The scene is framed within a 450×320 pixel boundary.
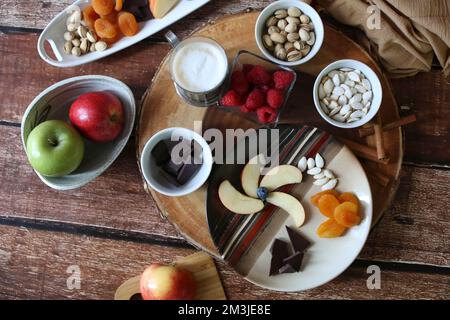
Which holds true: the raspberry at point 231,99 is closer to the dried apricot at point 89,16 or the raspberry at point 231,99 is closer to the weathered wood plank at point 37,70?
the weathered wood plank at point 37,70

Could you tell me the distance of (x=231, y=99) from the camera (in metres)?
0.90

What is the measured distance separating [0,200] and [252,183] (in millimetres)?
536

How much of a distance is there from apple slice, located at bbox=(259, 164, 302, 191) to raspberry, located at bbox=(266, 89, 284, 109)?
0.40 ft

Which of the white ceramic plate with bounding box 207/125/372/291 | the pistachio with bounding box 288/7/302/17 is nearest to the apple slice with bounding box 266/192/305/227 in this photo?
the white ceramic plate with bounding box 207/125/372/291

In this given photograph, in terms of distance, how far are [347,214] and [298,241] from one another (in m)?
0.11

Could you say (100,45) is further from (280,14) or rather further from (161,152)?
(280,14)

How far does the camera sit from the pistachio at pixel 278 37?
92cm

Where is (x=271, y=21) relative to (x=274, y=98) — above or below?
above

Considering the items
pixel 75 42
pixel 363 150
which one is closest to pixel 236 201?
pixel 363 150

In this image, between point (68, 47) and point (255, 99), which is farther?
point (68, 47)

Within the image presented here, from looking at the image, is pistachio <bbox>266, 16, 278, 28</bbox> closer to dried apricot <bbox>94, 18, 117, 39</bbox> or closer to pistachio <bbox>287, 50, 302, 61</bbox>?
pistachio <bbox>287, 50, 302, 61</bbox>

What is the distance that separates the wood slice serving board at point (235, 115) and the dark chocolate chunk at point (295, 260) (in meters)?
0.15

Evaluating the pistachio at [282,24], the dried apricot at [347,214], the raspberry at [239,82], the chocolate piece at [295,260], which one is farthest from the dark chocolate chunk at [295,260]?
the pistachio at [282,24]

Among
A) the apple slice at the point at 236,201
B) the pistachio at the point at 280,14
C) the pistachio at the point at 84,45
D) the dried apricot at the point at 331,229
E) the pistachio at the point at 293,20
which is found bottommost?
the dried apricot at the point at 331,229
